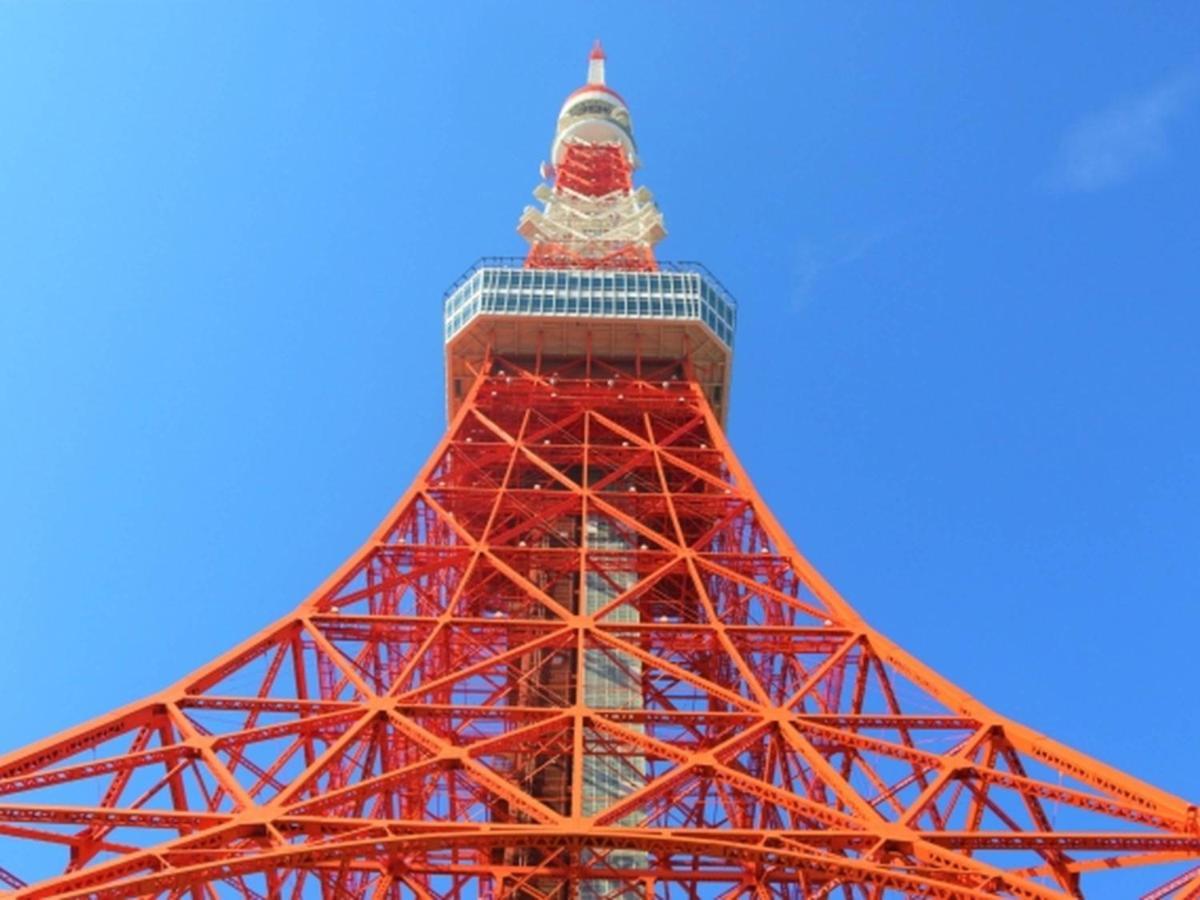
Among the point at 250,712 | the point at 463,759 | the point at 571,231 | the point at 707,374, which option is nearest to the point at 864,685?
the point at 463,759

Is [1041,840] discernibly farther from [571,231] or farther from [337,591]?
[571,231]

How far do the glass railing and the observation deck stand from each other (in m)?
0.02

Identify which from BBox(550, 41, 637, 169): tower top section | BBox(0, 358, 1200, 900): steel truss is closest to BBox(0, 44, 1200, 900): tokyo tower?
BBox(0, 358, 1200, 900): steel truss

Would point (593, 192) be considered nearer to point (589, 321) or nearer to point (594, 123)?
point (594, 123)

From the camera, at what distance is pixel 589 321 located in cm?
2834

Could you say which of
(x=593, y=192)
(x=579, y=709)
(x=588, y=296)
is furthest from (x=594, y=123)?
(x=579, y=709)

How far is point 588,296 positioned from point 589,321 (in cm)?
59

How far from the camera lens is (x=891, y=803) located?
15422 millimetres

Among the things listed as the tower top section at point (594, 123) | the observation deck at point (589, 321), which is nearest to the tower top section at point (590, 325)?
the observation deck at point (589, 321)

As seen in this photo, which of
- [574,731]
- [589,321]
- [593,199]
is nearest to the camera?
[574,731]

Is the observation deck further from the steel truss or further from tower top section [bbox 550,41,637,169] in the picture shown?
tower top section [bbox 550,41,637,169]

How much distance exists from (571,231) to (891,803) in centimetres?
2176

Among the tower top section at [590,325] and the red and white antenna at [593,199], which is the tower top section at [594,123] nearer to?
the red and white antenna at [593,199]

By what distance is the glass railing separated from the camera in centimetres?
2850
